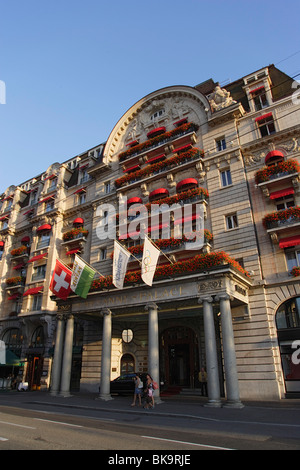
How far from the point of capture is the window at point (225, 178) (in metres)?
26.2

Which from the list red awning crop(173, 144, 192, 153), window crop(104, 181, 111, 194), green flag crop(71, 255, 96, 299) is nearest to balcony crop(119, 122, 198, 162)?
red awning crop(173, 144, 192, 153)

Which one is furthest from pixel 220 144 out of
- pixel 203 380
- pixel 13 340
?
pixel 13 340

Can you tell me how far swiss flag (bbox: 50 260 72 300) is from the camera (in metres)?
24.7

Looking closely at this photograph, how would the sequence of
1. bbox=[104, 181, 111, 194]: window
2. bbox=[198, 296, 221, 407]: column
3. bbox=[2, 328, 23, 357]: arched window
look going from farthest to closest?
bbox=[2, 328, 23, 357]: arched window → bbox=[104, 181, 111, 194]: window → bbox=[198, 296, 221, 407]: column

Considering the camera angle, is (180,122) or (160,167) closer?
(160,167)

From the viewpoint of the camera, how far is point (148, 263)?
19.8 m

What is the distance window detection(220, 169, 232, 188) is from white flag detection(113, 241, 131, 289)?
34.6 feet

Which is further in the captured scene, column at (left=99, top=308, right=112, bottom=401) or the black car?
the black car

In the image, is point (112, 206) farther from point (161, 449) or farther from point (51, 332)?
point (161, 449)

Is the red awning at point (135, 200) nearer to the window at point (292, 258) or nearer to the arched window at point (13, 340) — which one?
the window at point (292, 258)

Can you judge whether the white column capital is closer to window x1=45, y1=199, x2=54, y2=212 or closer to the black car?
the black car

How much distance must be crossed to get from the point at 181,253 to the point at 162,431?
52.4 ft

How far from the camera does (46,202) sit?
133 feet

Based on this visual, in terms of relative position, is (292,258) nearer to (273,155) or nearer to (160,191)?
(273,155)
